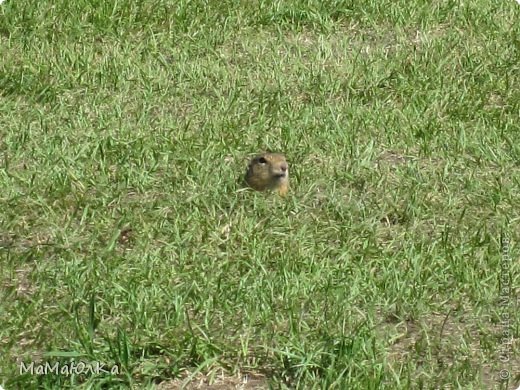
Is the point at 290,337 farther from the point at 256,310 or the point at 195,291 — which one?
the point at 195,291

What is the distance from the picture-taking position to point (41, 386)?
Answer: 4.80m

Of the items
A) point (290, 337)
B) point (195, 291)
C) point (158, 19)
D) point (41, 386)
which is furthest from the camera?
point (158, 19)

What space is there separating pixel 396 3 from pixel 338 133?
2485mm

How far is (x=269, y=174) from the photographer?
6535 mm

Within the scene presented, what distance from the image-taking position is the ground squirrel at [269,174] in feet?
21.4

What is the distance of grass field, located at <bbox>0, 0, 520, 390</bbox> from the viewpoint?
508 cm

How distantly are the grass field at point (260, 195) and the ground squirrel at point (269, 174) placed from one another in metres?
0.10

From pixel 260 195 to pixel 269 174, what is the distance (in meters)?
0.14

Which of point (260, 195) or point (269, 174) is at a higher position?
point (269, 174)

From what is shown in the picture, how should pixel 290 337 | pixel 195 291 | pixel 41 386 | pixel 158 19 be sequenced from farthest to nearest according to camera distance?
pixel 158 19 < pixel 195 291 < pixel 290 337 < pixel 41 386

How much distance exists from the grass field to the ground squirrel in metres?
0.10

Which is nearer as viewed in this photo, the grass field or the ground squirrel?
the grass field

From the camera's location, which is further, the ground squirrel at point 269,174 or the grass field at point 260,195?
the ground squirrel at point 269,174

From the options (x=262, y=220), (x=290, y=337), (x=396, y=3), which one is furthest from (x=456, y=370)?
(x=396, y=3)
